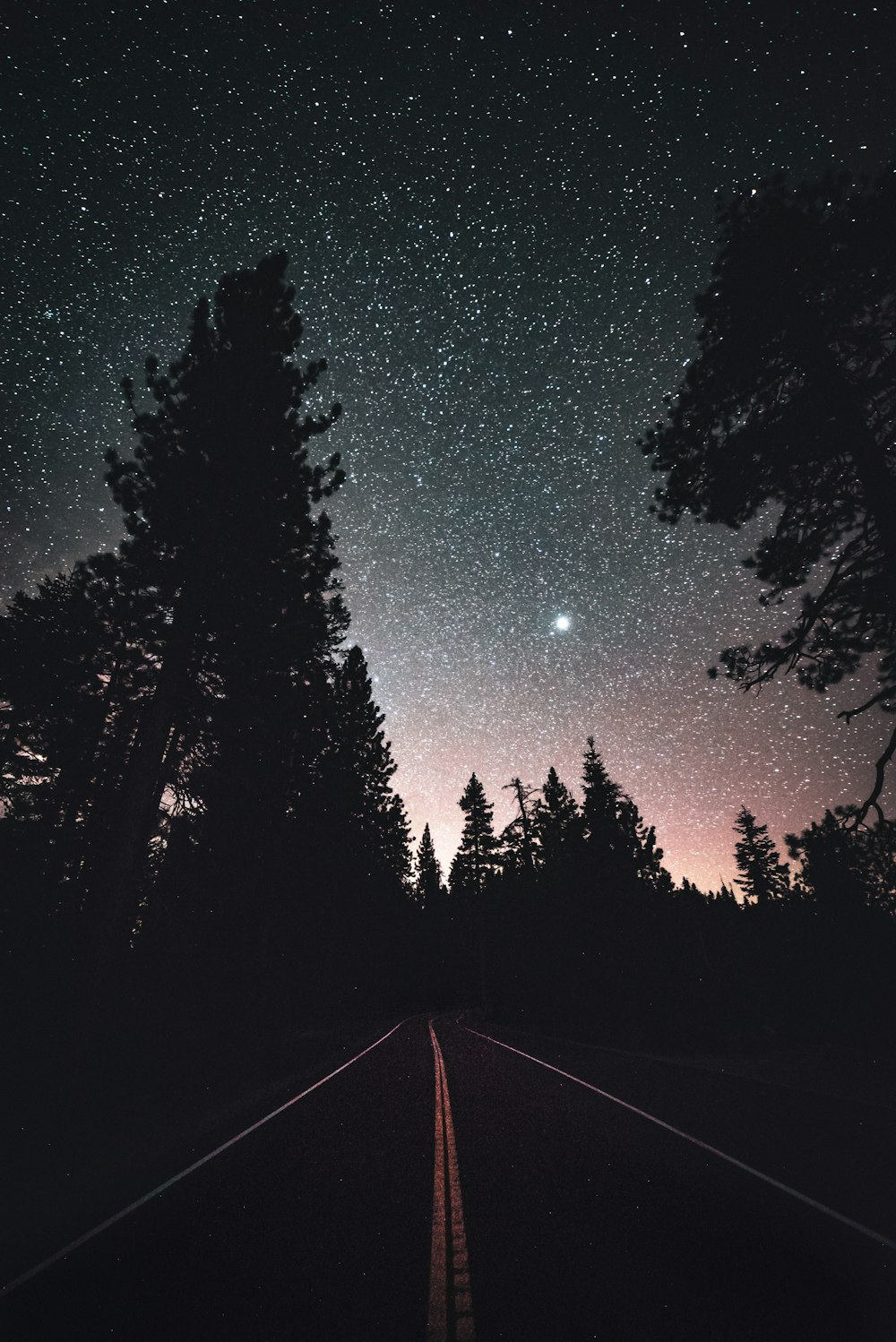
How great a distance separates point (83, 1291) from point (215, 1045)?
1494cm

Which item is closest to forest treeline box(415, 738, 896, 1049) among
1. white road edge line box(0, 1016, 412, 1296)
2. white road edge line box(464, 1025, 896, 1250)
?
white road edge line box(464, 1025, 896, 1250)

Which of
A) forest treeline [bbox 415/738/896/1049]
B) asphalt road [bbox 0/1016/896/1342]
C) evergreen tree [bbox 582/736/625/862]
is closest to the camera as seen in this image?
asphalt road [bbox 0/1016/896/1342]

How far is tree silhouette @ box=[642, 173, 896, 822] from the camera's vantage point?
9633mm

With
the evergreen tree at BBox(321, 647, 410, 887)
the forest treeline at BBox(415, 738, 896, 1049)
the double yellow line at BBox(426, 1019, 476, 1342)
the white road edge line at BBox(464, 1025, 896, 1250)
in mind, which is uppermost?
the evergreen tree at BBox(321, 647, 410, 887)

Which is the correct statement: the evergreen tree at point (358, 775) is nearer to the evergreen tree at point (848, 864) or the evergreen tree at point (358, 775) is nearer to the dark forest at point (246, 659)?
the dark forest at point (246, 659)

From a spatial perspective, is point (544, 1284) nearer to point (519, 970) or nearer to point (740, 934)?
point (519, 970)

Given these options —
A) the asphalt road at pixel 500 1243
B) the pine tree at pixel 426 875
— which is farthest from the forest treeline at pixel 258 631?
the pine tree at pixel 426 875

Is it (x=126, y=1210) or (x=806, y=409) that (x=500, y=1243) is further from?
Answer: (x=806, y=409)

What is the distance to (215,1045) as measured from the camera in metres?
16.8

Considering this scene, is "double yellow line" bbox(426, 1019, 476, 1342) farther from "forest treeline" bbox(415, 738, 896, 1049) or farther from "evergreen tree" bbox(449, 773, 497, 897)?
"evergreen tree" bbox(449, 773, 497, 897)

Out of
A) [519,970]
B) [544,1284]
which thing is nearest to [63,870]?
[544,1284]

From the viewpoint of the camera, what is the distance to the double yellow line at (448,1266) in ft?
11.2

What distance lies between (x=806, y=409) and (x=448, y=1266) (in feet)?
41.6

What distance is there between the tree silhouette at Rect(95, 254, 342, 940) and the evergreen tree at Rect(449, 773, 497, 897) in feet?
183
